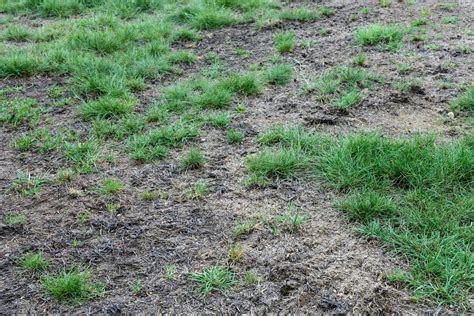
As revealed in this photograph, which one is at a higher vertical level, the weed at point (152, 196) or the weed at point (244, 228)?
the weed at point (152, 196)

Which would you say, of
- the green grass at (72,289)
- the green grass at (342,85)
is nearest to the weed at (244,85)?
the green grass at (342,85)

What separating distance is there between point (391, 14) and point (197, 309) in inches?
178

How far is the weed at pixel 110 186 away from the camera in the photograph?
147 inches

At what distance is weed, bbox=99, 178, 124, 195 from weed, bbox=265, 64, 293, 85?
1892 millimetres

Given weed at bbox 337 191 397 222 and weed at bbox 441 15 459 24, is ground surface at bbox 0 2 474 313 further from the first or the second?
weed at bbox 441 15 459 24

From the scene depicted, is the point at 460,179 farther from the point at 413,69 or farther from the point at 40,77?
the point at 40,77

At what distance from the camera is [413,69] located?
510cm

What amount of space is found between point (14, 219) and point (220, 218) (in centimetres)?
124

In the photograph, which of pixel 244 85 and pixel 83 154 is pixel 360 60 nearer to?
pixel 244 85

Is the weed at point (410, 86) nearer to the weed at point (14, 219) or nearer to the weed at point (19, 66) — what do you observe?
Result: the weed at point (14, 219)

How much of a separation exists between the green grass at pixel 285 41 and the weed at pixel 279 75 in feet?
1.67

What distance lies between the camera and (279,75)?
16.8ft

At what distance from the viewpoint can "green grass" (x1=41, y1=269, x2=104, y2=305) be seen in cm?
292

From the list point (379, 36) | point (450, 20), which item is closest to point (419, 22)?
point (450, 20)
